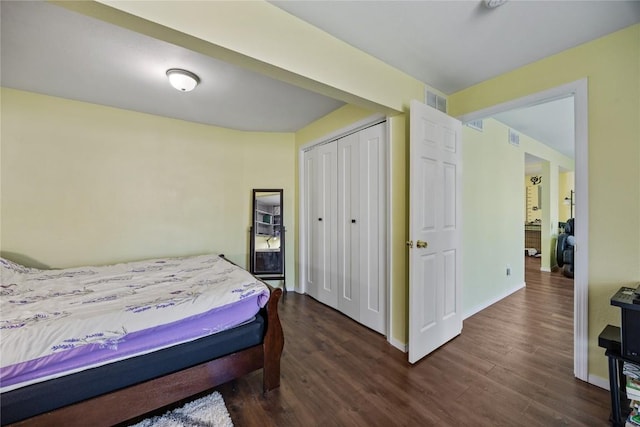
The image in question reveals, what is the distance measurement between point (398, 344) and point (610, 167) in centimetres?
205

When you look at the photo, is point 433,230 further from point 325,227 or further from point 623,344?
point 325,227

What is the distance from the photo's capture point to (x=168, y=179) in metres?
3.24

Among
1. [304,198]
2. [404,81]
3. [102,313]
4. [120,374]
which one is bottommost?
[120,374]

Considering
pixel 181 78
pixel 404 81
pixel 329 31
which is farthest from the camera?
pixel 404 81

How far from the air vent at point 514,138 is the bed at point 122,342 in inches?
157

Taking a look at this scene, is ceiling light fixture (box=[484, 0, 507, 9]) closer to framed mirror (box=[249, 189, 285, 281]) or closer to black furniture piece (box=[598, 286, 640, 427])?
black furniture piece (box=[598, 286, 640, 427])

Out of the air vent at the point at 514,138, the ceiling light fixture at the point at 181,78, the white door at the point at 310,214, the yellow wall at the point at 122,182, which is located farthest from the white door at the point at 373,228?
the air vent at the point at 514,138

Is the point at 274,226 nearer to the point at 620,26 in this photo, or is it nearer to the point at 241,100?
the point at 241,100

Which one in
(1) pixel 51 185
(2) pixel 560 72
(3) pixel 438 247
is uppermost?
(2) pixel 560 72

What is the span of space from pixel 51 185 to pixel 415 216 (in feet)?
11.7

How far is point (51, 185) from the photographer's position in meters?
2.61

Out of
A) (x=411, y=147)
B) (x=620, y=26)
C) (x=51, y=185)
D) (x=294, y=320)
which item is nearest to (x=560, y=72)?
(x=620, y=26)

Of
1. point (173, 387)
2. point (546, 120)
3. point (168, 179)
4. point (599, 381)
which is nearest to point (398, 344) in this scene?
point (599, 381)

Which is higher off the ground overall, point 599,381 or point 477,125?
point 477,125
